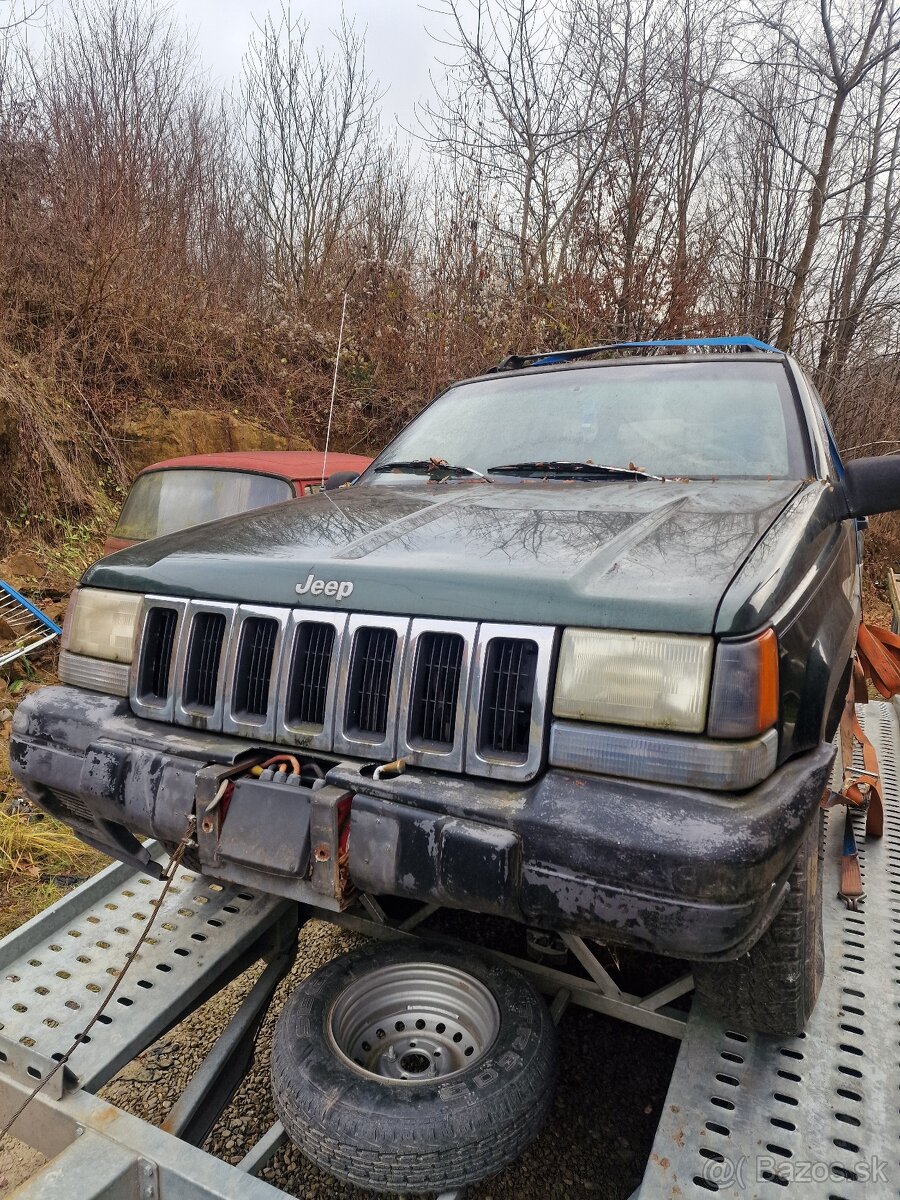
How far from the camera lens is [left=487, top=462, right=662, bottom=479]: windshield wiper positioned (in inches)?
98.5

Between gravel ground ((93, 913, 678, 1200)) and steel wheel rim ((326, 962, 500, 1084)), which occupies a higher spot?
steel wheel rim ((326, 962, 500, 1084))

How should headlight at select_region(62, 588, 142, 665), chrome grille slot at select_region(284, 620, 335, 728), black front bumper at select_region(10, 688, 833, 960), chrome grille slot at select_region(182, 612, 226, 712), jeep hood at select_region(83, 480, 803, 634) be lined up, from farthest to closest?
headlight at select_region(62, 588, 142, 665)
chrome grille slot at select_region(182, 612, 226, 712)
chrome grille slot at select_region(284, 620, 335, 728)
jeep hood at select_region(83, 480, 803, 634)
black front bumper at select_region(10, 688, 833, 960)

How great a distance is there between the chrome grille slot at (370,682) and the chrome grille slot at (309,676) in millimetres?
86

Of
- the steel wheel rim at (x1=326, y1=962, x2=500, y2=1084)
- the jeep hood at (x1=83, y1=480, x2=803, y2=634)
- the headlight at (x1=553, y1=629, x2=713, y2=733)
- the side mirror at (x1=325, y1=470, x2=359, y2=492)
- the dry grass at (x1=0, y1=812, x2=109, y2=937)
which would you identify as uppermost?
the side mirror at (x1=325, y1=470, x2=359, y2=492)

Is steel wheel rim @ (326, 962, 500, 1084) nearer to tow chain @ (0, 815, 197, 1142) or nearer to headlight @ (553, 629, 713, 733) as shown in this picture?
tow chain @ (0, 815, 197, 1142)

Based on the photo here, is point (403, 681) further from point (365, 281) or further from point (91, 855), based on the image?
point (365, 281)

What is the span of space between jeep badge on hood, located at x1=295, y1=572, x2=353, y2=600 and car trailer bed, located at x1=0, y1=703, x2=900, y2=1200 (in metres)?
0.94

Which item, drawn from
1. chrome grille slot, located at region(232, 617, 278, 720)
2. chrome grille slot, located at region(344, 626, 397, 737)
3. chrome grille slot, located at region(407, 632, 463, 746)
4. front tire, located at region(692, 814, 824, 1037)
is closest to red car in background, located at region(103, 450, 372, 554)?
chrome grille slot, located at region(232, 617, 278, 720)

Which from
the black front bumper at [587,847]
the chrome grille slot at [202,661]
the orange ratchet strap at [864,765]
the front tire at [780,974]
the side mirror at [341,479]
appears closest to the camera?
the black front bumper at [587,847]

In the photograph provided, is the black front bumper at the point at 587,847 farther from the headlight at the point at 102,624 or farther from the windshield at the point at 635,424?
the windshield at the point at 635,424

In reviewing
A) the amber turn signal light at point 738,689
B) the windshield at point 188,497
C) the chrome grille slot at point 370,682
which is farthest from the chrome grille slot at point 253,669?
the windshield at point 188,497

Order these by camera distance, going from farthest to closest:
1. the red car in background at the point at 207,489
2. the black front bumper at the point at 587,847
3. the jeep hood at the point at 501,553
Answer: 1. the red car in background at the point at 207,489
2. the jeep hood at the point at 501,553
3. the black front bumper at the point at 587,847

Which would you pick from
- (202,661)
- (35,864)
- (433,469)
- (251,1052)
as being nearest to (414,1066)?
(251,1052)

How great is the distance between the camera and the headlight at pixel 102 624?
2.14 meters
